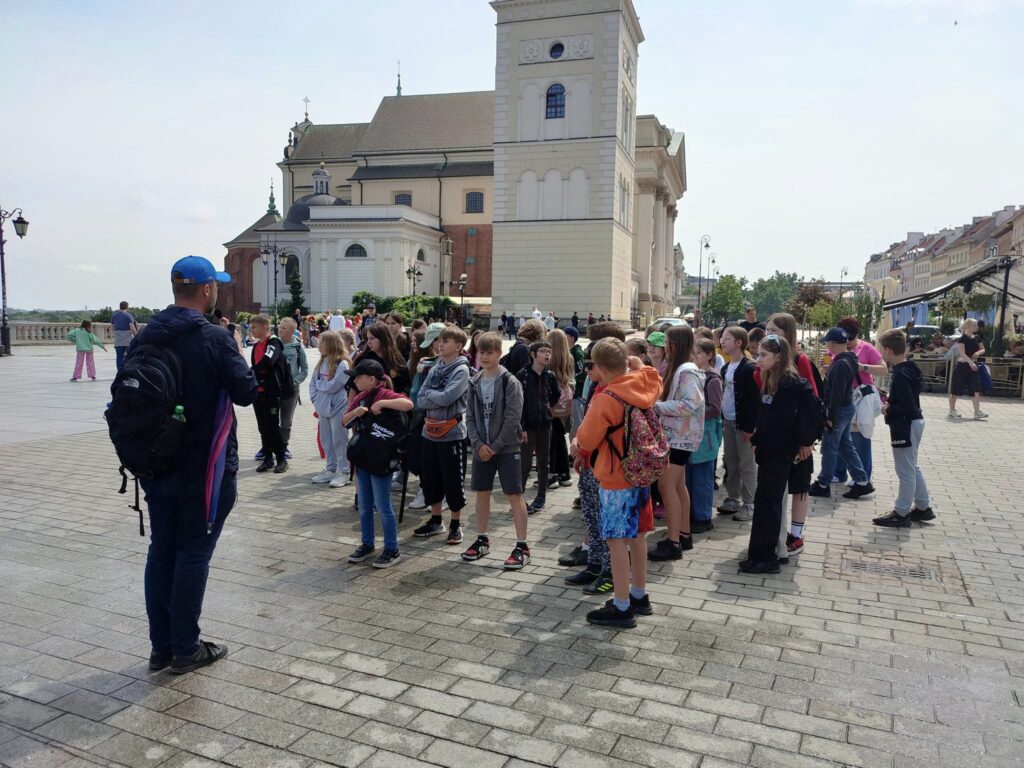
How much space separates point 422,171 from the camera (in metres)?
65.3

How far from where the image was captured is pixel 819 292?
7131 centimetres

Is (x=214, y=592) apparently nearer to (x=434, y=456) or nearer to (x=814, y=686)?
(x=434, y=456)

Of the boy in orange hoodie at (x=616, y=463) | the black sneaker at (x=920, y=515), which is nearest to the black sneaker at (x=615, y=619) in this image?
A: the boy in orange hoodie at (x=616, y=463)

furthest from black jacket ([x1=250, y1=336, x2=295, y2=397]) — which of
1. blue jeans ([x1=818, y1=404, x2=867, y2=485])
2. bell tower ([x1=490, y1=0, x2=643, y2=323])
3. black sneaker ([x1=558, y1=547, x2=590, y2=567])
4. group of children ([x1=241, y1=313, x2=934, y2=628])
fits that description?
bell tower ([x1=490, y1=0, x2=643, y2=323])

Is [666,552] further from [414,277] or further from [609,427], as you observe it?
[414,277]

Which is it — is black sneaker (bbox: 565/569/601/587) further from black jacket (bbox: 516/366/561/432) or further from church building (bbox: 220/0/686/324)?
church building (bbox: 220/0/686/324)

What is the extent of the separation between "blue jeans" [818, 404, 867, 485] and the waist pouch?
14.9ft

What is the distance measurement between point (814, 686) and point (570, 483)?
207 inches

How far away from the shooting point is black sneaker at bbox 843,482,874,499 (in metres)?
8.60

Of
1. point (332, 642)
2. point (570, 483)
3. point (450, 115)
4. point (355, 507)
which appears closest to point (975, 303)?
point (570, 483)

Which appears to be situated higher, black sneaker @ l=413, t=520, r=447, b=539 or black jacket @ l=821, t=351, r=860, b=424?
black jacket @ l=821, t=351, r=860, b=424

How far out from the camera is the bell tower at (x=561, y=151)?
45.2 meters

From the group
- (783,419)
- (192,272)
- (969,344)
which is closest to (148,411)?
(192,272)

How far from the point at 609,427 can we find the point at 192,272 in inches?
103
